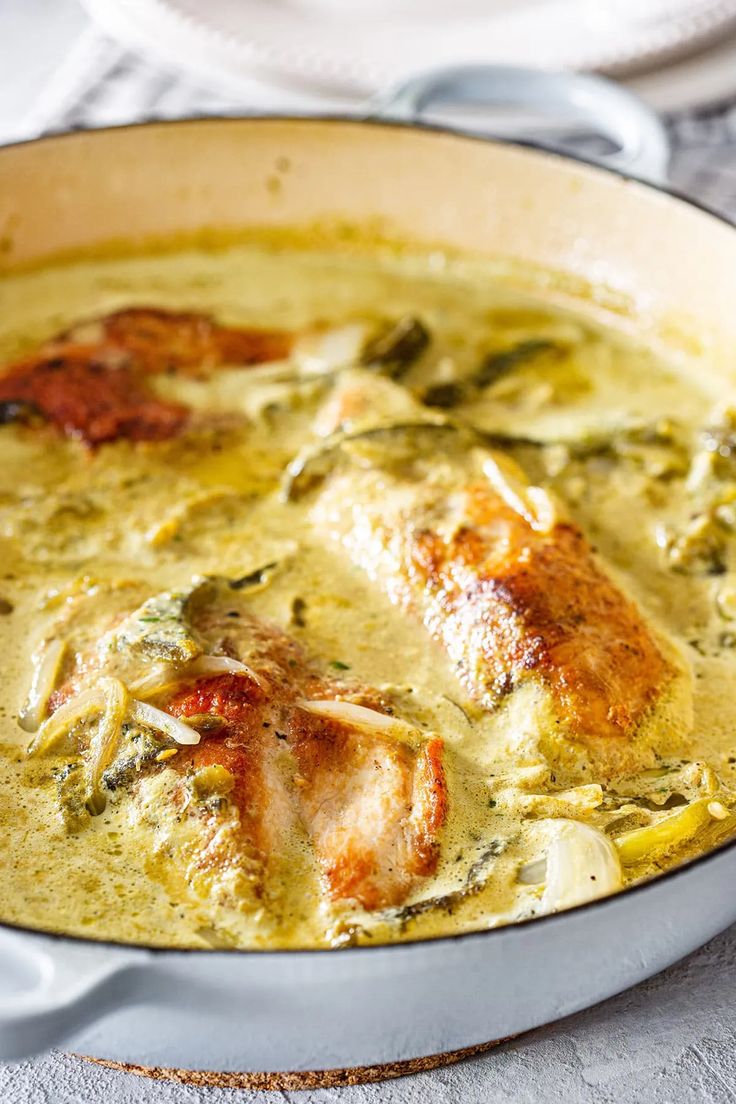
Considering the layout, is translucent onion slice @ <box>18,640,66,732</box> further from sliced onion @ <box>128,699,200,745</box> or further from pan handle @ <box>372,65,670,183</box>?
pan handle @ <box>372,65,670,183</box>

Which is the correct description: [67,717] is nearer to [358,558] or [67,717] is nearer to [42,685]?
[42,685]

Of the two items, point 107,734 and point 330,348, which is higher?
point 107,734

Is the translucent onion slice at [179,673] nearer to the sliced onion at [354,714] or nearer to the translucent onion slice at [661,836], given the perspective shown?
the sliced onion at [354,714]

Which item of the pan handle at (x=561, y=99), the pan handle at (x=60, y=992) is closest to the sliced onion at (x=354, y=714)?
the pan handle at (x=60, y=992)

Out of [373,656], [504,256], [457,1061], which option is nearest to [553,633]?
[373,656]

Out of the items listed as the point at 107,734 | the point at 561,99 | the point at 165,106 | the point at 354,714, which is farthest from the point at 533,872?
the point at 165,106

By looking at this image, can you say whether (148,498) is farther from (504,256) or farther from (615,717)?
(504,256)
